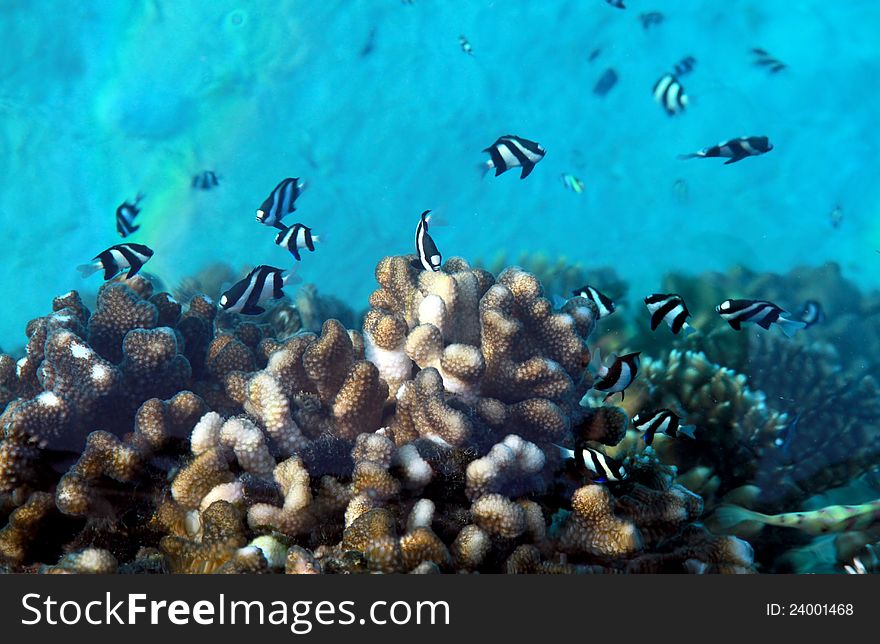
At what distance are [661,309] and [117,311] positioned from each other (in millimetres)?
3191

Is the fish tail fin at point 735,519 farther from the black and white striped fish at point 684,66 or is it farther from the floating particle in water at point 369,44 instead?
the floating particle in water at point 369,44

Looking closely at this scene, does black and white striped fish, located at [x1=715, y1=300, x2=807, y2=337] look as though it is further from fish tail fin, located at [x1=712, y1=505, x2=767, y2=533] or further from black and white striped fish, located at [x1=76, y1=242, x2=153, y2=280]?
black and white striped fish, located at [x1=76, y1=242, x2=153, y2=280]

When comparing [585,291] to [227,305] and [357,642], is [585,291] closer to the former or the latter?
[227,305]

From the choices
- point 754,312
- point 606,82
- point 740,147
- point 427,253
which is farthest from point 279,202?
point 606,82

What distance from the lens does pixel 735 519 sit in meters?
3.16

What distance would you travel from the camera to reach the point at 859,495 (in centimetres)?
418

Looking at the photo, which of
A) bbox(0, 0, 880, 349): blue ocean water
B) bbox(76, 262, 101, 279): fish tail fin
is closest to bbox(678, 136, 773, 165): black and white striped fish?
bbox(76, 262, 101, 279): fish tail fin

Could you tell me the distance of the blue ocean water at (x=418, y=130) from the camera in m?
13.3

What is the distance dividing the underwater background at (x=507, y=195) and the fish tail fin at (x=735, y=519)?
10 millimetres

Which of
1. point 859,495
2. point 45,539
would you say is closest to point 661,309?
point 859,495

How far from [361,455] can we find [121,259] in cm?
262

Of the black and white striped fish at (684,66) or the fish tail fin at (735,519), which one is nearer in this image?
the fish tail fin at (735,519)

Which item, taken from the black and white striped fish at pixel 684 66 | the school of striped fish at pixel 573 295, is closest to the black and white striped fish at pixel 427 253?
the school of striped fish at pixel 573 295

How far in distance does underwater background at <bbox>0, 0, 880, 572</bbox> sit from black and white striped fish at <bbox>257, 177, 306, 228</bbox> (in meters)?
0.75
